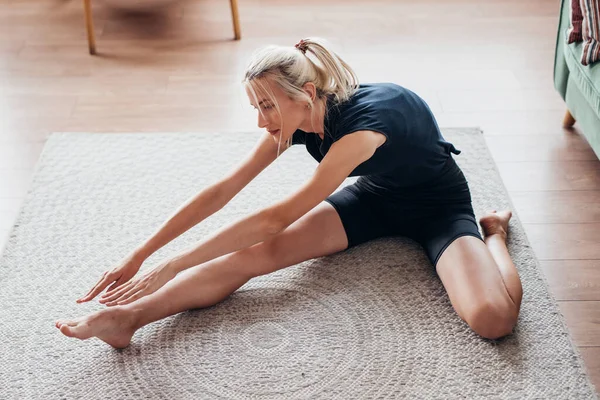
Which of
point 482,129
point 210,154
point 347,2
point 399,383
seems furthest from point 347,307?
point 347,2

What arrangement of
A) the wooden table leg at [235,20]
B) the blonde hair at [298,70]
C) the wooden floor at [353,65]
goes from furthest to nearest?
the wooden table leg at [235,20], the wooden floor at [353,65], the blonde hair at [298,70]

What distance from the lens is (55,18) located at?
136 inches

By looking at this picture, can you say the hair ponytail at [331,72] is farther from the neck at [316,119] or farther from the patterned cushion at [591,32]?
the patterned cushion at [591,32]

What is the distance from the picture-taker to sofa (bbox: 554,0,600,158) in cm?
230

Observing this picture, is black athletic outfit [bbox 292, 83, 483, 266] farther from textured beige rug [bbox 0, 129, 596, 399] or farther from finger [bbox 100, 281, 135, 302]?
finger [bbox 100, 281, 135, 302]

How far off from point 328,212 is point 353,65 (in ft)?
3.81

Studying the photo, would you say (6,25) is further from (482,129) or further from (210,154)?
(482,129)

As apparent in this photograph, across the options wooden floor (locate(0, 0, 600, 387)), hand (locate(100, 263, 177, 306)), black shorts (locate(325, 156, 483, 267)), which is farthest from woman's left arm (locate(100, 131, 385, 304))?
wooden floor (locate(0, 0, 600, 387))

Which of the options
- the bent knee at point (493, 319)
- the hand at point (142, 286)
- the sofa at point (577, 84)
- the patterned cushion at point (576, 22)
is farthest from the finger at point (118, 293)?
the patterned cushion at point (576, 22)

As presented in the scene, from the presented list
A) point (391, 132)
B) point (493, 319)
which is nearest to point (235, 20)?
point (391, 132)

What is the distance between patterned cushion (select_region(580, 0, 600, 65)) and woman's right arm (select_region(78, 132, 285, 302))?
0.97 m

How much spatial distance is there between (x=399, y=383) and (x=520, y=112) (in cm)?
136

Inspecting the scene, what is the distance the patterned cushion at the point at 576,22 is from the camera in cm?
239

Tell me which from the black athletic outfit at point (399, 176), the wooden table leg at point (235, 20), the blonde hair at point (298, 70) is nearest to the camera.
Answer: the blonde hair at point (298, 70)
